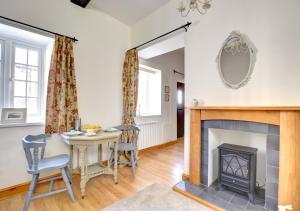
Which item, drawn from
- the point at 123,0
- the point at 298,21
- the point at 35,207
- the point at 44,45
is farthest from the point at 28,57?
the point at 298,21

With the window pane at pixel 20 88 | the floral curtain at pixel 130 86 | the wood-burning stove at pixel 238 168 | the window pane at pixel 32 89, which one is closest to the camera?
the wood-burning stove at pixel 238 168

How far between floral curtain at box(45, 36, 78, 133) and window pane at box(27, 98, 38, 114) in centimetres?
38

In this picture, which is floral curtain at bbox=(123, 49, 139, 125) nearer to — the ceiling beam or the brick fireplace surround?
the ceiling beam

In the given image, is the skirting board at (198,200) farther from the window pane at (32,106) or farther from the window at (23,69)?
the window pane at (32,106)

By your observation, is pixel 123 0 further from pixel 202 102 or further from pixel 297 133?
pixel 297 133

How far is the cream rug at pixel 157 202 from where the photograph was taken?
1662 mm

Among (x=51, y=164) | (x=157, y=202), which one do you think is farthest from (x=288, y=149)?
(x=51, y=164)

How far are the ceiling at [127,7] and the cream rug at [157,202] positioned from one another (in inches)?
121

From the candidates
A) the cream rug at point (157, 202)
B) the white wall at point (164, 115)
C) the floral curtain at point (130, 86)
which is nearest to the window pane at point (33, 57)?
the floral curtain at point (130, 86)

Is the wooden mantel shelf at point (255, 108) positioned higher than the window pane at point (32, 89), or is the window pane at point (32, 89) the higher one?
the window pane at point (32, 89)

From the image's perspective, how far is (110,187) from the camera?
215 cm

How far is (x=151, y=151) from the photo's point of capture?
3.80 meters

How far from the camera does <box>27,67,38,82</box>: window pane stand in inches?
91.7

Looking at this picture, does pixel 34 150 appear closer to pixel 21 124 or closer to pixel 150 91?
pixel 21 124
